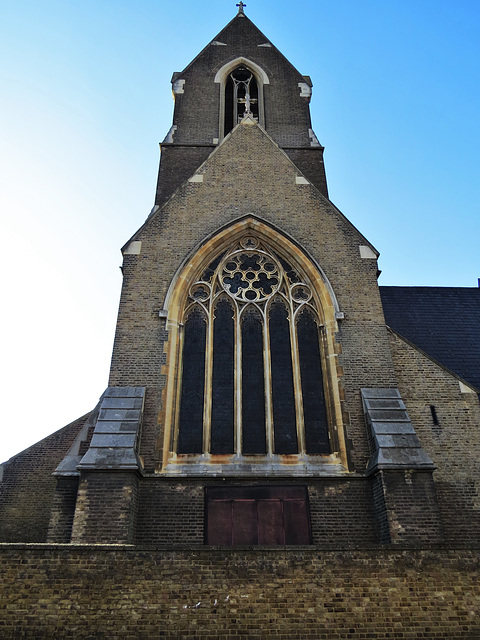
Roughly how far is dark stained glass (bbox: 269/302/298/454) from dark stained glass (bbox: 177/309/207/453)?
160 centimetres

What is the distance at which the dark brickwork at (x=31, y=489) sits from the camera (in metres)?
11.4

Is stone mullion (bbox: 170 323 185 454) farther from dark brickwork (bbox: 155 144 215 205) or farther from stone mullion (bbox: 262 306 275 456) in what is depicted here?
dark brickwork (bbox: 155 144 215 205)

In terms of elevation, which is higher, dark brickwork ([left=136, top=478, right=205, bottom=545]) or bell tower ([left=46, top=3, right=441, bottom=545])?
bell tower ([left=46, top=3, right=441, bottom=545])

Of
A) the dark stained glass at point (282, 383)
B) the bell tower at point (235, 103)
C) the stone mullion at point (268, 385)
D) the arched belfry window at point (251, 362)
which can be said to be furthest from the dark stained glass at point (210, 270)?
the bell tower at point (235, 103)

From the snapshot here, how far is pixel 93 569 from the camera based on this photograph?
23.2ft

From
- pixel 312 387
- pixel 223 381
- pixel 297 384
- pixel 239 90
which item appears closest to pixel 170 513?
pixel 223 381

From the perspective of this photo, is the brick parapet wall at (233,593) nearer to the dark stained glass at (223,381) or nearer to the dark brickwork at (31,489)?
the dark stained glass at (223,381)

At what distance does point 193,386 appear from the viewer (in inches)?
439

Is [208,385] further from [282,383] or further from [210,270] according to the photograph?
[210,270]

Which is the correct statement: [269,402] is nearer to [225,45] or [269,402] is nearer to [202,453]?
[202,453]

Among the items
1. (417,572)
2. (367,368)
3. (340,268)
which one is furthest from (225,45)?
(417,572)

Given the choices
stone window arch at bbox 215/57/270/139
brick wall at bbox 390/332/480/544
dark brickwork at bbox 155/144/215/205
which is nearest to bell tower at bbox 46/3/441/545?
brick wall at bbox 390/332/480/544

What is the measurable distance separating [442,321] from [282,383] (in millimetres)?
7318

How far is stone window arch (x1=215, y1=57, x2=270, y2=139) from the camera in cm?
1806
